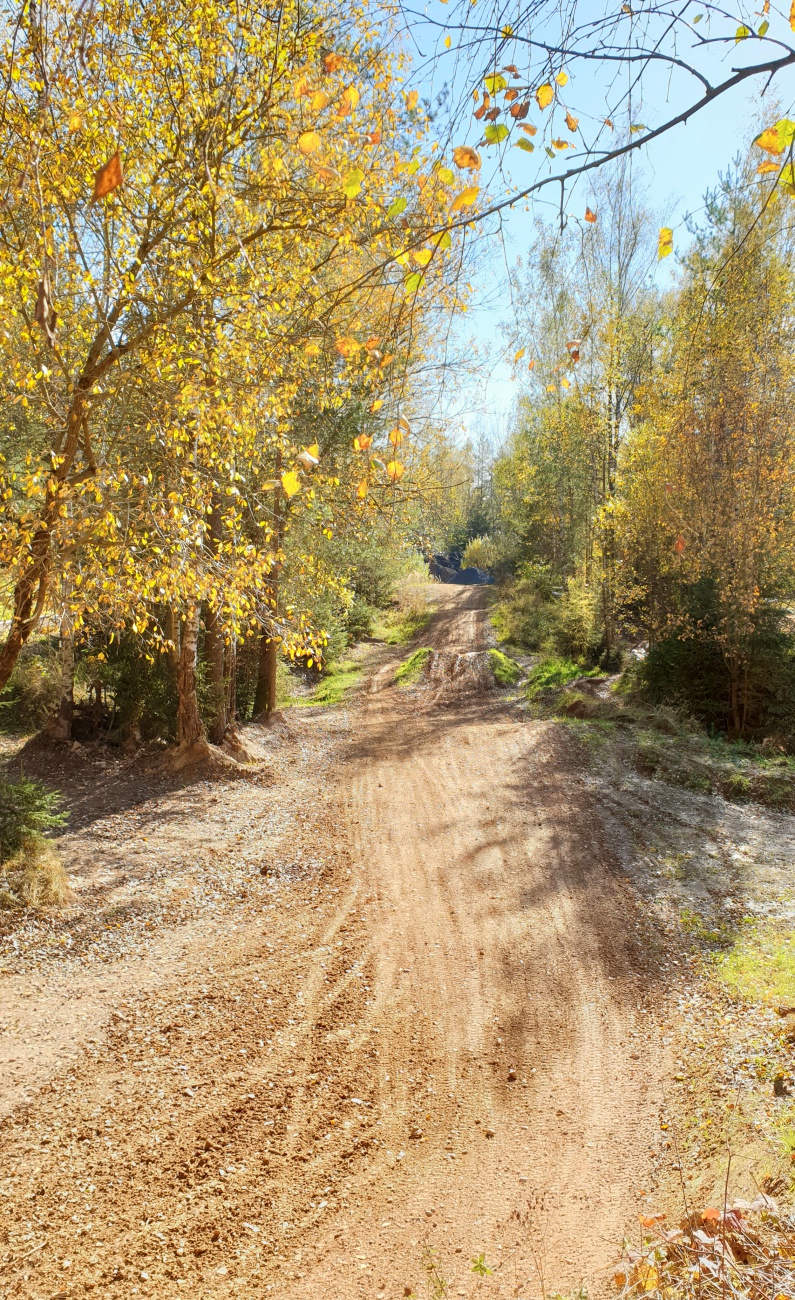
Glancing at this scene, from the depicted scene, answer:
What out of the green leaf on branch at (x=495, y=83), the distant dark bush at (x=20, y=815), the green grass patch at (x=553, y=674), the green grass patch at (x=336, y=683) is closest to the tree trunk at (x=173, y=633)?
the distant dark bush at (x=20, y=815)

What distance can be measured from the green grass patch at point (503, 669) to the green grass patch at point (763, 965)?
9.92 meters

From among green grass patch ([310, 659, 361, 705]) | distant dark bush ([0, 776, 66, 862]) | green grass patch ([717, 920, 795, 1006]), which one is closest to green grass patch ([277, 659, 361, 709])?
green grass patch ([310, 659, 361, 705])

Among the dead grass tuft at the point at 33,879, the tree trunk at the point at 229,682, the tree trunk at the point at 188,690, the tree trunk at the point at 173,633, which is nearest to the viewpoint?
the dead grass tuft at the point at 33,879

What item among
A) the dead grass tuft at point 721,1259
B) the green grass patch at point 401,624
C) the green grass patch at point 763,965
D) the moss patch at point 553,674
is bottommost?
the green grass patch at point 763,965

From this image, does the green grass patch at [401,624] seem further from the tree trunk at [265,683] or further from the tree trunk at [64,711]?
the tree trunk at [64,711]

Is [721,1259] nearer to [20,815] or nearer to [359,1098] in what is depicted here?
[359,1098]

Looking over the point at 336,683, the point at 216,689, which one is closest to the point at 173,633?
the point at 216,689

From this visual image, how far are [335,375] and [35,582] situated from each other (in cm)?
795

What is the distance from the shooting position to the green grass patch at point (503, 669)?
52.1 ft

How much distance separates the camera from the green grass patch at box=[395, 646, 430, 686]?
17000 millimetres

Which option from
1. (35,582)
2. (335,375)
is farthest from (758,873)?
(335,375)

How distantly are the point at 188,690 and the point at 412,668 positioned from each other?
860cm

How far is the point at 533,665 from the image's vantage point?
1727cm

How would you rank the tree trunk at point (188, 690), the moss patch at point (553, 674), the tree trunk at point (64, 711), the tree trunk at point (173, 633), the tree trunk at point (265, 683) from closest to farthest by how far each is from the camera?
the tree trunk at point (173, 633) → the tree trunk at point (188, 690) → the tree trunk at point (64, 711) → the tree trunk at point (265, 683) → the moss patch at point (553, 674)
